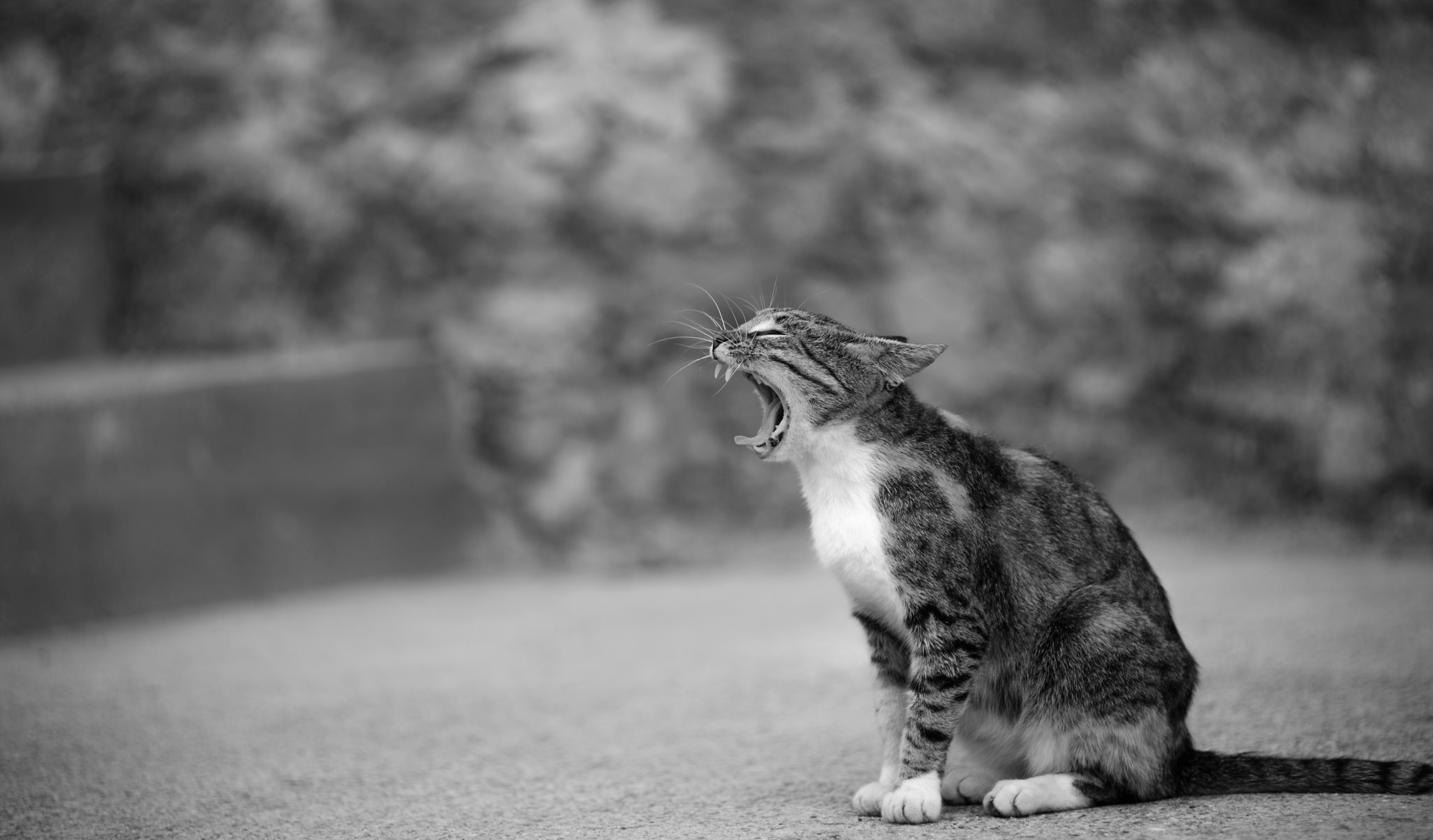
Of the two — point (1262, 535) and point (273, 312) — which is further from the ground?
point (273, 312)

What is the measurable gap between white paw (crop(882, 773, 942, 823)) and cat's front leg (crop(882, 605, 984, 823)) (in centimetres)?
1

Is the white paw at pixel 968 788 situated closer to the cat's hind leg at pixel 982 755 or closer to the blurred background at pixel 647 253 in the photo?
the cat's hind leg at pixel 982 755

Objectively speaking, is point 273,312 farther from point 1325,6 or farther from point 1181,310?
point 1325,6

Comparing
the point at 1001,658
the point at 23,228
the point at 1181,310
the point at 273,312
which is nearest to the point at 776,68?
the point at 1181,310

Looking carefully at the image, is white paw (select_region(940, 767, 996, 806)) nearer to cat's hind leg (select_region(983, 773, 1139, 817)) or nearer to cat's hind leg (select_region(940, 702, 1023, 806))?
cat's hind leg (select_region(940, 702, 1023, 806))

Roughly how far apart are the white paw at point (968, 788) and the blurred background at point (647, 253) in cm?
324

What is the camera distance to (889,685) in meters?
2.83

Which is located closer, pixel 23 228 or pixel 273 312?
pixel 23 228

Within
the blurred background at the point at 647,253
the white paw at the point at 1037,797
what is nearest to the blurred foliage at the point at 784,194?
the blurred background at the point at 647,253

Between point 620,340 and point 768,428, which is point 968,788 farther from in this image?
point 620,340

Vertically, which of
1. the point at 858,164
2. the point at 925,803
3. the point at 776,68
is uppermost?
the point at 776,68

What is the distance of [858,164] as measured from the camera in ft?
20.2

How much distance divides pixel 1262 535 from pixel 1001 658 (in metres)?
3.30

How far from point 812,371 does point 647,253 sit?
348 cm
